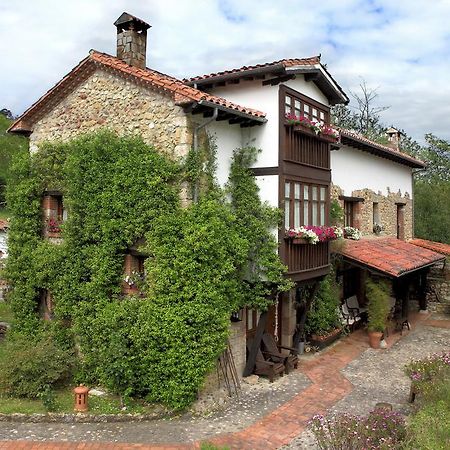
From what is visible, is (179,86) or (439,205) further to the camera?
(439,205)

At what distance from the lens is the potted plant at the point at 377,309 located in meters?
13.8

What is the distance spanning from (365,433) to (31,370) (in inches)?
264

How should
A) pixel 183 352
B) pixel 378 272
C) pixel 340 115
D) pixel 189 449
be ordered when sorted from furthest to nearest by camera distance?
A: pixel 340 115
pixel 378 272
pixel 183 352
pixel 189 449

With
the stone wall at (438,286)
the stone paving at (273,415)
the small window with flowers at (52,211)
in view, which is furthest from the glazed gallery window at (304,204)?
the stone wall at (438,286)

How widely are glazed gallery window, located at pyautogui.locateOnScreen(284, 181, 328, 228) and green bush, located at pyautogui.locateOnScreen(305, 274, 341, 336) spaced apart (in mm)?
2804

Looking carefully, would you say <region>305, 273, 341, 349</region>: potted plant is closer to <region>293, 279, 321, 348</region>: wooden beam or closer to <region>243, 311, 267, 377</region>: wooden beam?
<region>293, 279, 321, 348</region>: wooden beam

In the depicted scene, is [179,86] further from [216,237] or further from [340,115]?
[340,115]

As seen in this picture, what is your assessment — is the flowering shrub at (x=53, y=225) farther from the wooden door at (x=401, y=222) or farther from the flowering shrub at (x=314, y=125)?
the wooden door at (x=401, y=222)

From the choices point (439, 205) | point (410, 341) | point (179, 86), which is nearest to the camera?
point (179, 86)

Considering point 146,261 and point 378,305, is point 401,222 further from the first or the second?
point 146,261

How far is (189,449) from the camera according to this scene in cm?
756

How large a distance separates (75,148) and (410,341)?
458 inches

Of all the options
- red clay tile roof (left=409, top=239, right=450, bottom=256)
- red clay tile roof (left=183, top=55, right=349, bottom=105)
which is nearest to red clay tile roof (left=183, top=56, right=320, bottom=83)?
red clay tile roof (left=183, top=55, right=349, bottom=105)

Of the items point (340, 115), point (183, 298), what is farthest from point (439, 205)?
point (183, 298)
